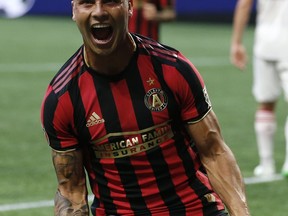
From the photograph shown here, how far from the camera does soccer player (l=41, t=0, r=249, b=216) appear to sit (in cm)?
415

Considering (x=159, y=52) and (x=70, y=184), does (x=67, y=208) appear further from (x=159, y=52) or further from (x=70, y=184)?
(x=159, y=52)

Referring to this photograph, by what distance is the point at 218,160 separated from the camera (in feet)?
13.9

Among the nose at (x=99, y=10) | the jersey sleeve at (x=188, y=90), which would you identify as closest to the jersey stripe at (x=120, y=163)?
the jersey sleeve at (x=188, y=90)

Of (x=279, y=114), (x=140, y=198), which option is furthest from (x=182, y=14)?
(x=140, y=198)

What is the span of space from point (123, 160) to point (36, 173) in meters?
4.13

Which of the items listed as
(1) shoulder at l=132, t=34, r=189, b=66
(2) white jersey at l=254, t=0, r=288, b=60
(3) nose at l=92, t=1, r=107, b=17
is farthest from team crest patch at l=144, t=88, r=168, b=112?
(2) white jersey at l=254, t=0, r=288, b=60

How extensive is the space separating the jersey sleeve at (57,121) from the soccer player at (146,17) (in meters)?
5.67

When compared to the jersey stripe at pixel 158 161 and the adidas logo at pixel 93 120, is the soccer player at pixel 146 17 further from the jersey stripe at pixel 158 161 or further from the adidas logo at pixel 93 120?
the adidas logo at pixel 93 120

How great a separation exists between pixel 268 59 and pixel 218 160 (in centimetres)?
406

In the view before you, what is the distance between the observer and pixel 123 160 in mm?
4328

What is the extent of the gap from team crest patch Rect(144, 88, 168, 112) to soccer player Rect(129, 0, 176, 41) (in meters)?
5.68

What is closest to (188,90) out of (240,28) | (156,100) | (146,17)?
(156,100)

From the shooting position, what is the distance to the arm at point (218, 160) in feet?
13.8

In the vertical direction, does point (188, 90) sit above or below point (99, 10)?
below
